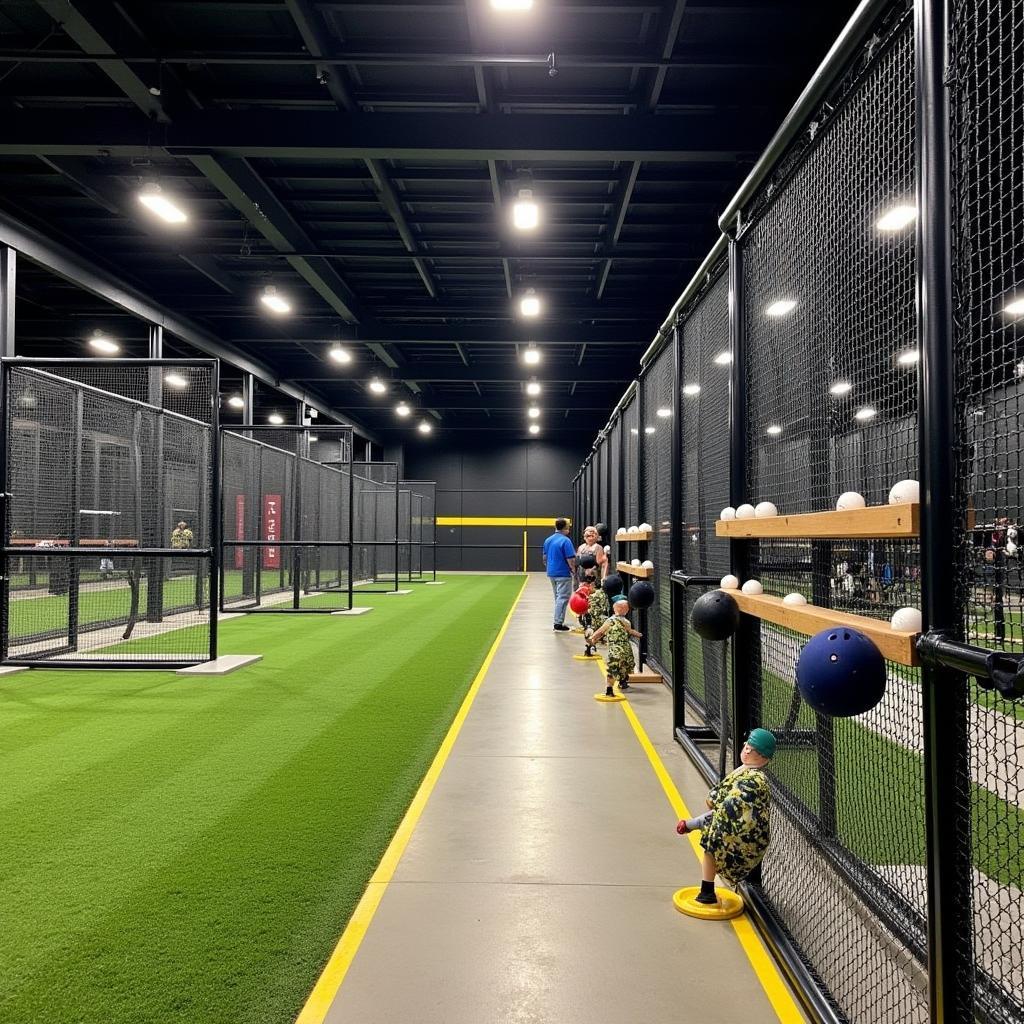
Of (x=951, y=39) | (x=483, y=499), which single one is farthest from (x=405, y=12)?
(x=483, y=499)

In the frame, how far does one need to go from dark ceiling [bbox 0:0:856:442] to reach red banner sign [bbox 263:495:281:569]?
446 cm

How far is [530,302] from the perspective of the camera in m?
16.2

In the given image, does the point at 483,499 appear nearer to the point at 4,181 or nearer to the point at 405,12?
the point at 4,181

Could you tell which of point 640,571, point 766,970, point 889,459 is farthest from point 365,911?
point 640,571

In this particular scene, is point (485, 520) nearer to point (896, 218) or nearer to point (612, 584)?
point (612, 584)

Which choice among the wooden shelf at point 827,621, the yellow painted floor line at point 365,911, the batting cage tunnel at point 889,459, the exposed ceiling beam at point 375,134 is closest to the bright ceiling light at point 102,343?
the exposed ceiling beam at point 375,134

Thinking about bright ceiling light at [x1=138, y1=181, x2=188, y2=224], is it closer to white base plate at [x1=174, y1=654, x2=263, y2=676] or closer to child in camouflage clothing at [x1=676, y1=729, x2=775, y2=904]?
white base plate at [x1=174, y1=654, x2=263, y2=676]

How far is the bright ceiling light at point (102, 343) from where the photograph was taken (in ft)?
64.6

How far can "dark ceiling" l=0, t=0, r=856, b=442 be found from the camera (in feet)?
28.1

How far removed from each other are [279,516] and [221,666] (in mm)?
8203

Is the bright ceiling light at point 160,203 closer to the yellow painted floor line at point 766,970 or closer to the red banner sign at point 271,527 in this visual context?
the red banner sign at point 271,527

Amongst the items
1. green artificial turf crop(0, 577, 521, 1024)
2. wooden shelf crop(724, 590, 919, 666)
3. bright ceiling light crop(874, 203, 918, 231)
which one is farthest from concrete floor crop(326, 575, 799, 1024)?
bright ceiling light crop(874, 203, 918, 231)

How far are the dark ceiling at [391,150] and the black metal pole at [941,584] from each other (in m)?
7.17

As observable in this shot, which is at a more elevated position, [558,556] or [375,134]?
[375,134]
